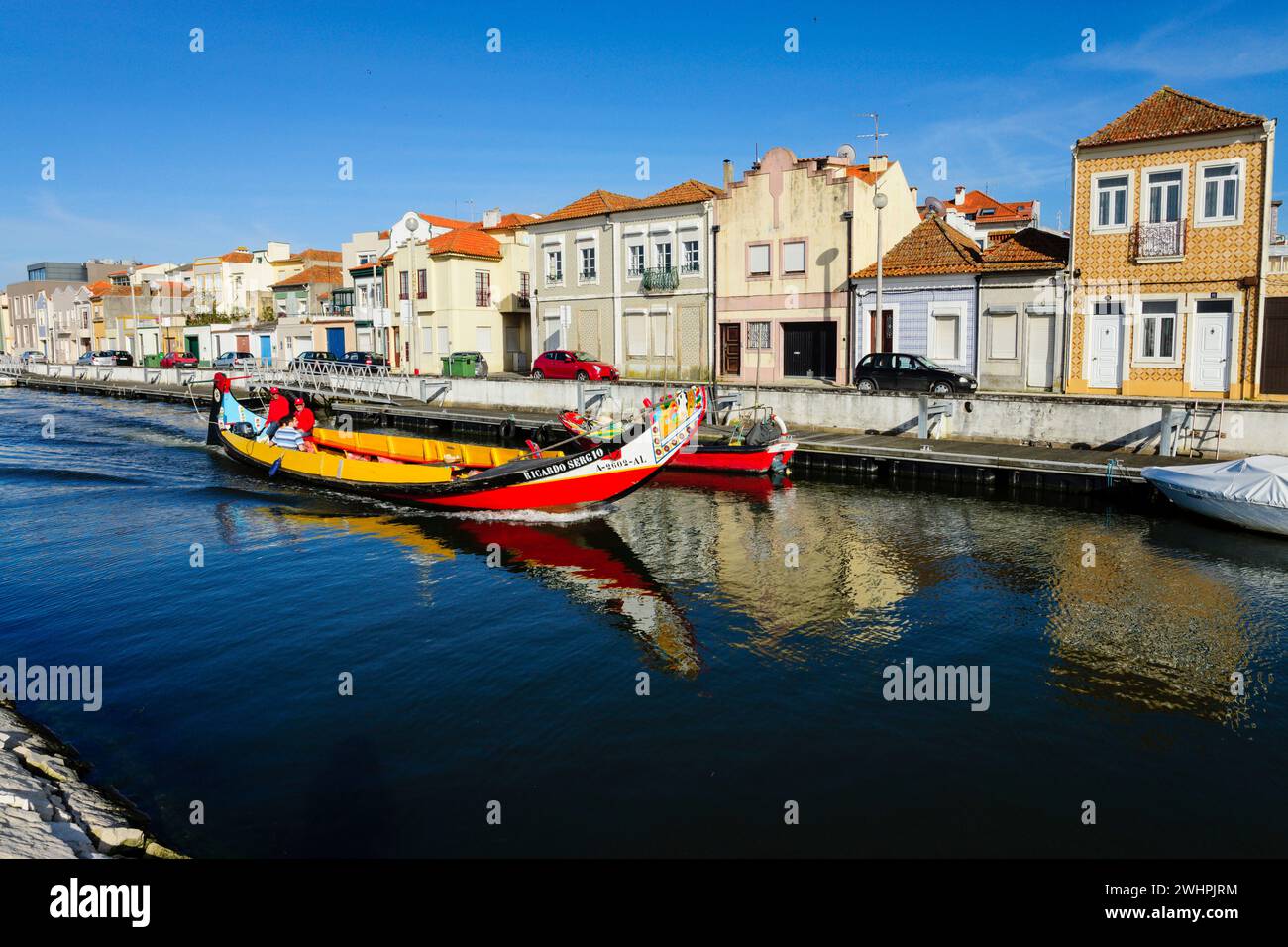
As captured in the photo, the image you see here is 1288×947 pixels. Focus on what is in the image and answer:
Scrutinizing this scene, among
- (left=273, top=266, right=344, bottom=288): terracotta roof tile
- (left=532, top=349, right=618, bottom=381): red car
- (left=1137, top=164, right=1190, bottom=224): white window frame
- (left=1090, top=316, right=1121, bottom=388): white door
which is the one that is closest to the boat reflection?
(left=1090, top=316, right=1121, bottom=388): white door

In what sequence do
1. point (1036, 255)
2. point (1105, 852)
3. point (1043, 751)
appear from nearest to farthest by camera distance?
1. point (1105, 852)
2. point (1043, 751)
3. point (1036, 255)

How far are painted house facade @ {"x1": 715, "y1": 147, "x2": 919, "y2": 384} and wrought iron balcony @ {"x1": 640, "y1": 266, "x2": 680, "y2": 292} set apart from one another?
2.41m

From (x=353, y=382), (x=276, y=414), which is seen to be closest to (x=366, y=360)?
(x=353, y=382)

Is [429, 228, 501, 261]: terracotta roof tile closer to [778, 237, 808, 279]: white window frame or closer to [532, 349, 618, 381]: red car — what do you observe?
[532, 349, 618, 381]: red car

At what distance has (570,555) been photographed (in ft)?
69.6

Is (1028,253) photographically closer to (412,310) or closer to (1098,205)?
(1098,205)

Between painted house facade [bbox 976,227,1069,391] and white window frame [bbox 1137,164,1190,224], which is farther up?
white window frame [bbox 1137,164,1190,224]

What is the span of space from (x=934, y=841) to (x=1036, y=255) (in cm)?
3008

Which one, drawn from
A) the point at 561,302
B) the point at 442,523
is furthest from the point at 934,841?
the point at 561,302

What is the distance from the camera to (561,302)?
5044cm

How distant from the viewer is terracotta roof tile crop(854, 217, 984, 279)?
3709cm
